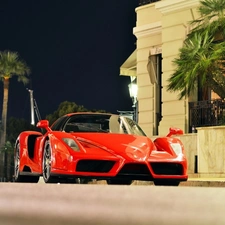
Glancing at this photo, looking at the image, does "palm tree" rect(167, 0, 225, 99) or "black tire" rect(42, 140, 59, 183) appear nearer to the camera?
"black tire" rect(42, 140, 59, 183)

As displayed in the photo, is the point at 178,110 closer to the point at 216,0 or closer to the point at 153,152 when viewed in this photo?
the point at 216,0

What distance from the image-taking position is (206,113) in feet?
67.5

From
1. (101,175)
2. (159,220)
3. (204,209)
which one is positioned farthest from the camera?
(101,175)

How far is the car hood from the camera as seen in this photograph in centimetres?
790

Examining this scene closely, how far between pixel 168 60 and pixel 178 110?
1980 mm

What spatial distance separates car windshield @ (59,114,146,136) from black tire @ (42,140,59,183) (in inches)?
27.3

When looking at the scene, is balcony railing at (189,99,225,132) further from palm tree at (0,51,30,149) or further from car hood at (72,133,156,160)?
palm tree at (0,51,30,149)

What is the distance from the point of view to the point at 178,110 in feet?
70.5

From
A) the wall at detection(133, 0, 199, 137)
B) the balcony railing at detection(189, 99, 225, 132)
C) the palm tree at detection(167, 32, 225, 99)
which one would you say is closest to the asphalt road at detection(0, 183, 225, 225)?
the palm tree at detection(167, 32, 225, 99)

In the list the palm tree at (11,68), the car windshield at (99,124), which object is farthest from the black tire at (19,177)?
the palm tree at (11,68)

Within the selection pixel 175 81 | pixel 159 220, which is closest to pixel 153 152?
pixel 159 220

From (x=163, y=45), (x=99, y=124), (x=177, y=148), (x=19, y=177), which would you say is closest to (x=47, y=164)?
(x=99, y=124)

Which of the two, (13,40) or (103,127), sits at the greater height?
(13,40)

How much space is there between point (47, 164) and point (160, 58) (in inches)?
646
